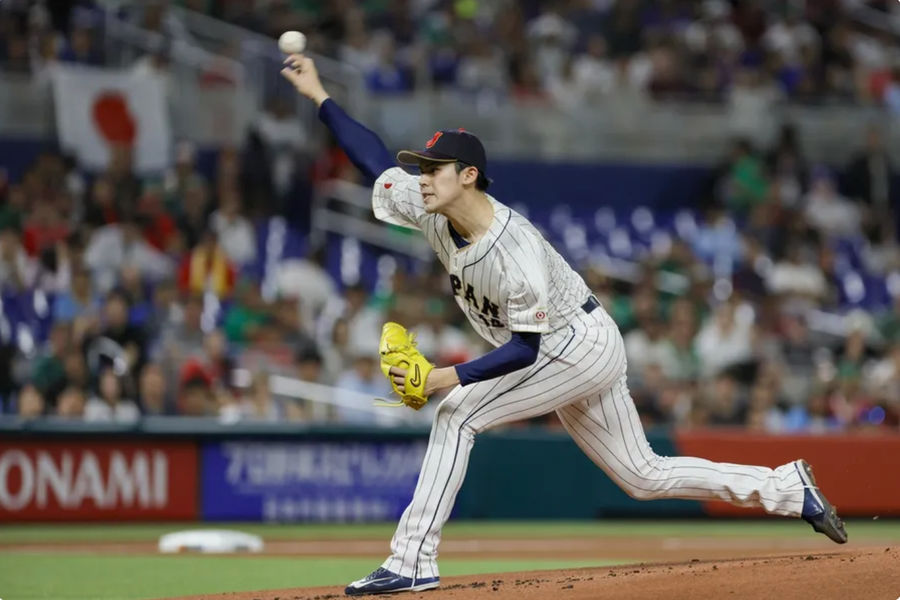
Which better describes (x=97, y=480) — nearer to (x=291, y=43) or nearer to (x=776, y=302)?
(x=291, y=43)

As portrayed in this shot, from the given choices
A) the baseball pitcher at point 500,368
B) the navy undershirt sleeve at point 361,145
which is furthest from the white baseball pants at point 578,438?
the navy undershirt sleeve at point 361,145

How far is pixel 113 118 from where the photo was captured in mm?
14117

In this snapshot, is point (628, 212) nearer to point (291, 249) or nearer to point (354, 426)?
point (291, 249)

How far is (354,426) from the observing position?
11.5m

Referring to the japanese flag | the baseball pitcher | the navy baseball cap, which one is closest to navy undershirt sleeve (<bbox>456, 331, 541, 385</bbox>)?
the baseball pitcher

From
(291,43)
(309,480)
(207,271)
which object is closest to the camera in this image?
(291,43)

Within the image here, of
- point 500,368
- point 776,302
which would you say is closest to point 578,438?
point 500,368

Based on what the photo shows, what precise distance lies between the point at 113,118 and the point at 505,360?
9.50 meters

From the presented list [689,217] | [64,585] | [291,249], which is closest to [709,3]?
[689,217]

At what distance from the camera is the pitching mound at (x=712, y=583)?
5.31 m

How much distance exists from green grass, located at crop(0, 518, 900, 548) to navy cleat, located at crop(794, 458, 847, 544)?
14.5 ft

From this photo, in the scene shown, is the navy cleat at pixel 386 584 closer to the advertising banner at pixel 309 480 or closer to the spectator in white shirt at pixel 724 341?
the advertising banner at pixel 309 480

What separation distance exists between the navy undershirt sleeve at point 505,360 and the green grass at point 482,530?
5.01 meters

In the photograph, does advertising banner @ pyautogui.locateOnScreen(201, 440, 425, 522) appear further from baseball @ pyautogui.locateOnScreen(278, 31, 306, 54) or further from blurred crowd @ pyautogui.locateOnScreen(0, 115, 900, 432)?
baseball @ pyautogui.locateOnScreen(278, 31, 306, 54)
